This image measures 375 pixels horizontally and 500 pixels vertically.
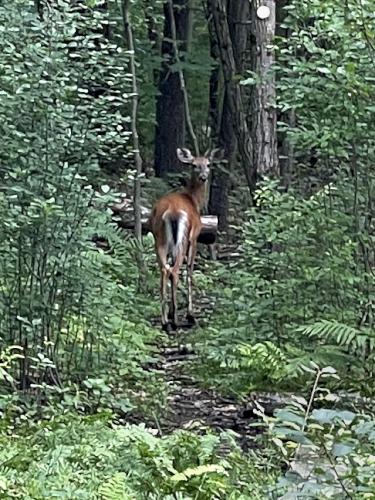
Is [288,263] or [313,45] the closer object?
[313,45]

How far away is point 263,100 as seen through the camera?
44.3 feet

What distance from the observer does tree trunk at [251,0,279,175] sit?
13.4m

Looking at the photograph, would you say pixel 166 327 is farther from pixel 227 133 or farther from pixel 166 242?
pixel 227 133

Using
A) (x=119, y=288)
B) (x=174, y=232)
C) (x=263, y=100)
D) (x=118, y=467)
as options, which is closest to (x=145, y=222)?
(x=174, y=232)

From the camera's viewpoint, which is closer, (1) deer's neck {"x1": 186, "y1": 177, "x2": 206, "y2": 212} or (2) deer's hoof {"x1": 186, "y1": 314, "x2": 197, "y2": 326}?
(2) deer's hoof {"x1": 186, "y1": 314, "x2": 197, "y2": 326}

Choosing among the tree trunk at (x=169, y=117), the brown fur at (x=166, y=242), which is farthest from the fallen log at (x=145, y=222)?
the tree trunk at (x=169, y=117)

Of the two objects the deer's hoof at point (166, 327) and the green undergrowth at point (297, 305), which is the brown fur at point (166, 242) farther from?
the green undergrowth at point (297, 305)

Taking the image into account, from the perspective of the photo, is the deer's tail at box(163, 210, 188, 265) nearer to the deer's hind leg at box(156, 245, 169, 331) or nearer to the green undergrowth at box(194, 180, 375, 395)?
the deer's hind leg at box(156, 245, 169, 331)

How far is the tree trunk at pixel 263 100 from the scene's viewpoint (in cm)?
1336

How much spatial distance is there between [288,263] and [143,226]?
6.97 metres

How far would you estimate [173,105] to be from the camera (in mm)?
24203

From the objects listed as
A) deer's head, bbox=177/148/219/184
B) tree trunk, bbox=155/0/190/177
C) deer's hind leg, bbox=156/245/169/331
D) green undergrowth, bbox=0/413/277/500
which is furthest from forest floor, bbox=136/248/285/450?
tree trunk, bbox=155/0/190/177

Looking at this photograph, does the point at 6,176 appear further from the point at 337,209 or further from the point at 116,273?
the point at 116,273

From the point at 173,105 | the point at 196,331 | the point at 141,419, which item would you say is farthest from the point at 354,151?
the point at 173,105
